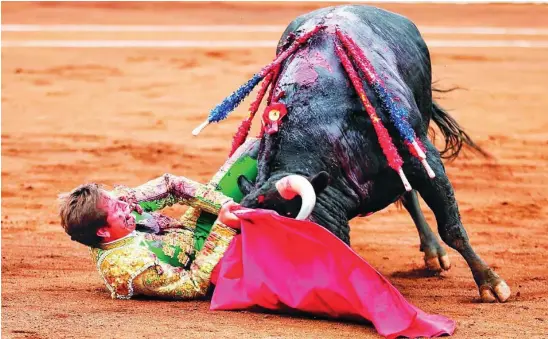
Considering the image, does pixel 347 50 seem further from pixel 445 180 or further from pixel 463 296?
pixel 463 296

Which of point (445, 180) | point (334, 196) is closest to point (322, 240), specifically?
point (334, 196)

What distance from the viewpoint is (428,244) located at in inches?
280

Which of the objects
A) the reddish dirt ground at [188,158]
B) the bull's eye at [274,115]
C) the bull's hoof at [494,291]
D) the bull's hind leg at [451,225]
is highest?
the bull's eye at [274,115]

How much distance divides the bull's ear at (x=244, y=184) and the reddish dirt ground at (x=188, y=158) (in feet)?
1.87

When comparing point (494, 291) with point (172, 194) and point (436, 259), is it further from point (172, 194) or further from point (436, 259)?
point (172, 194)

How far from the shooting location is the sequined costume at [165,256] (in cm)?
557

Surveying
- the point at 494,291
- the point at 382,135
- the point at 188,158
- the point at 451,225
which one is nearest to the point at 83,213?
the point at 382,135

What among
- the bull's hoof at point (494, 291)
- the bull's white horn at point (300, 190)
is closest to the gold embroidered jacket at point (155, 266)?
the bull's white horn at point (300, 190)

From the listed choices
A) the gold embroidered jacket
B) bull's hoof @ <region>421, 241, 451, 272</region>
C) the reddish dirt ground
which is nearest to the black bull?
the gold embroidered jacket

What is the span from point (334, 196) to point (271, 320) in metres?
0.65

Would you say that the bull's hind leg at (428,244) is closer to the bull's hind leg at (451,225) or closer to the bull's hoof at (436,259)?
the bull's hoof at (436,259)

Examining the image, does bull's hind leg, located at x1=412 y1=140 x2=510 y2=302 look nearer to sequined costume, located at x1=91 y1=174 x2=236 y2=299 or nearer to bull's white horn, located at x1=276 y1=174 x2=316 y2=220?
bull's white horn, located at x1=276 y1=174 x2=316 y2=220

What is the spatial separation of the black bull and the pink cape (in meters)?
0.14

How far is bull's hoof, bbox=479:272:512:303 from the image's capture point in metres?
5.93
